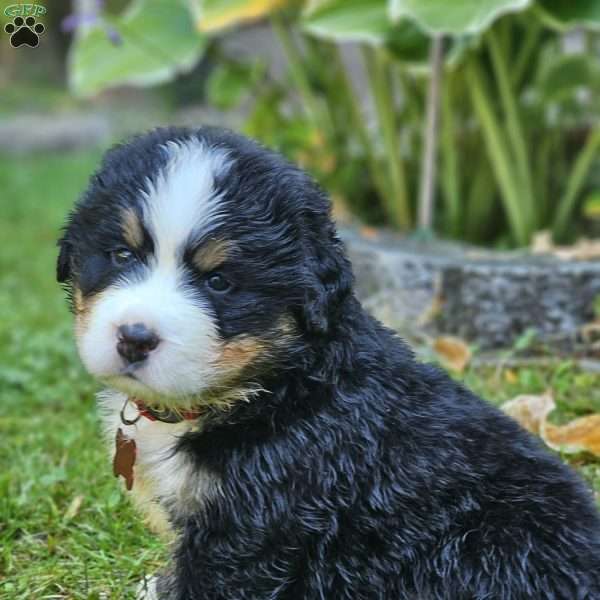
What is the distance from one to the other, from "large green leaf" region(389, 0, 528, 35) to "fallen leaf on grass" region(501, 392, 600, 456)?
2063 millimetres

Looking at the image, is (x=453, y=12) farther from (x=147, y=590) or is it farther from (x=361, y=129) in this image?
(x=147, y=590)

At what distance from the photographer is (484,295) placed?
5.42 m

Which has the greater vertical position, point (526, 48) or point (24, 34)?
point (24, 34)

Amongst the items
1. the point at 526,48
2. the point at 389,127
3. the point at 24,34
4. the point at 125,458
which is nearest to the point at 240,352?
the point at 125,458

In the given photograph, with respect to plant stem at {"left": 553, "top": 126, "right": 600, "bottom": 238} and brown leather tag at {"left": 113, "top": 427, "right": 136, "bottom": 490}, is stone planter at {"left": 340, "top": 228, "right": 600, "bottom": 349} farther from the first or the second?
brown leather tag at {"left": 113, "top": 427, "right": 136, "bottom": 490}

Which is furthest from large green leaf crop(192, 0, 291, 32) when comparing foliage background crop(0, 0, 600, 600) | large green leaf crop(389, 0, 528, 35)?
large green leaf crop(389, 0, 528, 35)

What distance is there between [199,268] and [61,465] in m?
1.90

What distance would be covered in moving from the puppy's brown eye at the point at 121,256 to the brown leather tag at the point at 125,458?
0.59m

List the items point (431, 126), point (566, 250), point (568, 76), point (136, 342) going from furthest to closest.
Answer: point (568, 76) < point (431, 126) < point (566, 250) < point (136, 342)

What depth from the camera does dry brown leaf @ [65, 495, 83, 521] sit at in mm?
3732

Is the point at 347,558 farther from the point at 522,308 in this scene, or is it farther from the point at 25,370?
the point at 25,370

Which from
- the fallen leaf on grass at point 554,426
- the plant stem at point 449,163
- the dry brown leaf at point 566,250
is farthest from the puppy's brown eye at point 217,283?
the plant stem at point 449,163

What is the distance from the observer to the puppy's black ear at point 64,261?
296 centimetres

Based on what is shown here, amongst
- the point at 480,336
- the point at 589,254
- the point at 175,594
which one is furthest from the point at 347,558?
the point at 589,254
